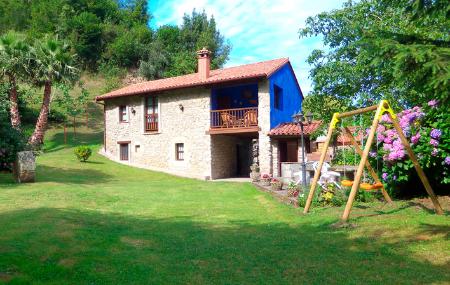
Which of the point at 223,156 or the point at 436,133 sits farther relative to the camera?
the point at 223,156

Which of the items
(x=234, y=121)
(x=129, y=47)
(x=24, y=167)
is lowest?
(x=24, y=167)

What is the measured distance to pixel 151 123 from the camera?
2358 cm

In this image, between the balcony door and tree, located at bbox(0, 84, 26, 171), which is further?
the balcony door

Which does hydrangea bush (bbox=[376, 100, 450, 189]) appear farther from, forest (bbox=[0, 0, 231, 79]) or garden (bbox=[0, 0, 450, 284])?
forest (bbox=[0, 0, 231, 79])

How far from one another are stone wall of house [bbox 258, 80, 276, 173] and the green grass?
29.2 feet

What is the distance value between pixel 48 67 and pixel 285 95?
12.4 meters

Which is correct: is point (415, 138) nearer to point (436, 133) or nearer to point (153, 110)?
point (436, 133)

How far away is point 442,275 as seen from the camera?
4.48 metres

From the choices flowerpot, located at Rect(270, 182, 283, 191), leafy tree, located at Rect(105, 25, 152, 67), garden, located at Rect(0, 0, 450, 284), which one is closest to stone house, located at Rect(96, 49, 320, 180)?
garden, located at Rect(0, 0, 450, 284)

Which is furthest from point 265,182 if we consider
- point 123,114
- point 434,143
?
point 123,114

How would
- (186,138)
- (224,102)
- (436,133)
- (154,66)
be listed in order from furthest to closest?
(154,66)
(224,102)
(186,138)
(436,133)

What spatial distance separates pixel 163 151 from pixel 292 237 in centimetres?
1688

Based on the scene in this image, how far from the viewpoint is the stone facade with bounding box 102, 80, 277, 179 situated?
65.9ft

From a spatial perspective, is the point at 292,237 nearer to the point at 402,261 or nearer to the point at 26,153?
the point at 402,261
